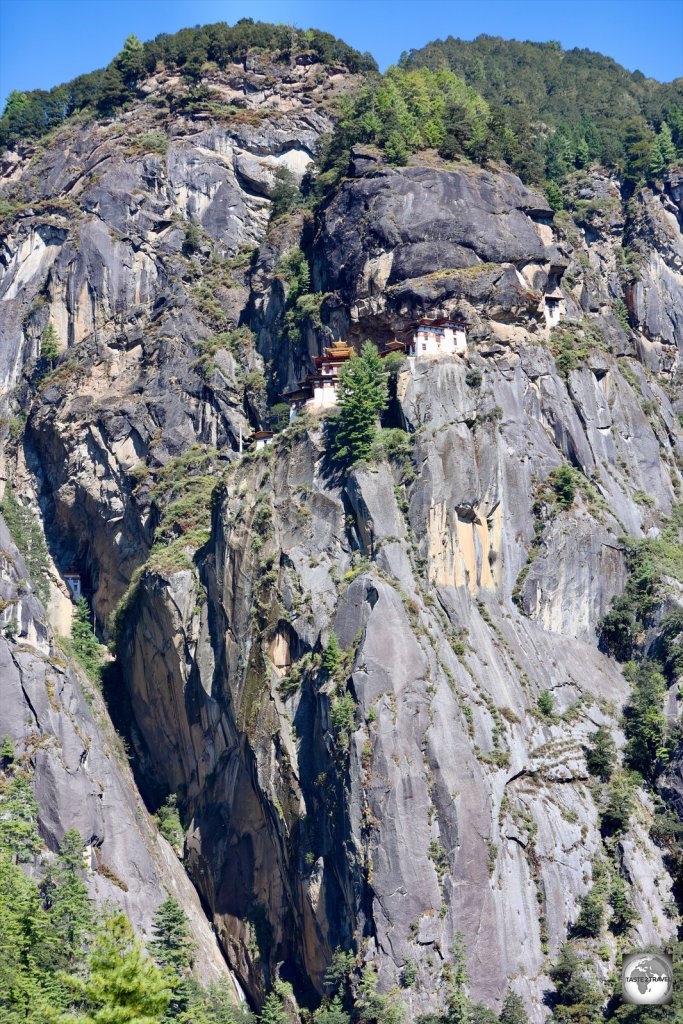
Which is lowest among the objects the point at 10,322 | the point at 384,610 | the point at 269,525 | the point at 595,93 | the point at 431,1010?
the point at 431,1010

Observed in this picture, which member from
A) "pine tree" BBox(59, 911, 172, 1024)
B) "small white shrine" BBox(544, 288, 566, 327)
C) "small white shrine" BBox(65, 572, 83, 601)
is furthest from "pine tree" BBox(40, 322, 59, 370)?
"pine tree" BBox(59, 911, 172, 1024)

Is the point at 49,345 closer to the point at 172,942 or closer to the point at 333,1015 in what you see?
the point at 172,942

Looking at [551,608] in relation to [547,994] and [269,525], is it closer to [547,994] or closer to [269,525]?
[269,525]

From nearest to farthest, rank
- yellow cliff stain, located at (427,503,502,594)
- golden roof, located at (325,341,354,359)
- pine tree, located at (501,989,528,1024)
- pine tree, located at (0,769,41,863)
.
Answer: pine tree, located at (501,989,528,1024)
pine tree, located at (0,769,41,863)
yellow cliff stain, located at (427,503,502,594)
golden roof, located at (325,341,354,359)

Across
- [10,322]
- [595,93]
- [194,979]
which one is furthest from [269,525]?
[595,93]

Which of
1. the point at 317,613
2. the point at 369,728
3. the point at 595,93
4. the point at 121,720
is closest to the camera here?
the point at 369,728

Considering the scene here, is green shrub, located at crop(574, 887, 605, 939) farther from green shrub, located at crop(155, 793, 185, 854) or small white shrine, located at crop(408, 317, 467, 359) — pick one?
small white shrine, located at crop(408, 317, 467, 359)
